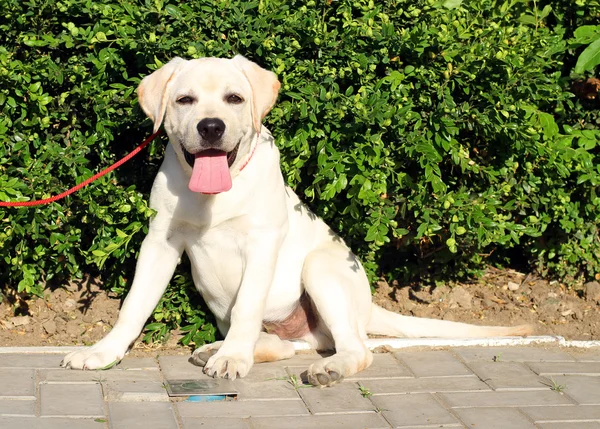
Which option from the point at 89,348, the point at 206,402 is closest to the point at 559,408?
the point at 206,402

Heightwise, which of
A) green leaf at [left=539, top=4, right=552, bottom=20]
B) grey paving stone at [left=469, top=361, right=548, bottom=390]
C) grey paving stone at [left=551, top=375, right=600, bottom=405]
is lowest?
grey paving stone at [left=469, top=361, right=548, bottom=390]

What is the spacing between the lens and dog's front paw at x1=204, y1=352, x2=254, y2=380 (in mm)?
4500

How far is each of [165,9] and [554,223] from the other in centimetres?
307

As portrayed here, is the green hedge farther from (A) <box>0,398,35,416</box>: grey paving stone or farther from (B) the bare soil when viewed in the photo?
(A) <box>0,398,35,416</box>: grey paving stone

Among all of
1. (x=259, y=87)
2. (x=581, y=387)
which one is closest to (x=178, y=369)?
(x=259, y=87)

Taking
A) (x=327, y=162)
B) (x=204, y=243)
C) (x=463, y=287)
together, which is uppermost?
(x=327, y=162)

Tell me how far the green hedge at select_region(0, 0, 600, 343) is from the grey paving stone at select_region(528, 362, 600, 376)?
0.84 m

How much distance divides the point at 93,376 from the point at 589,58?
3533mm

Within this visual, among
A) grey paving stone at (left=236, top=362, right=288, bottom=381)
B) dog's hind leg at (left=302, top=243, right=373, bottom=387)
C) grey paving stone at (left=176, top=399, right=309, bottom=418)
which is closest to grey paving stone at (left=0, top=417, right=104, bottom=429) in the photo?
grey paving stone at (left=176, top=399, right=309, bottom=418)

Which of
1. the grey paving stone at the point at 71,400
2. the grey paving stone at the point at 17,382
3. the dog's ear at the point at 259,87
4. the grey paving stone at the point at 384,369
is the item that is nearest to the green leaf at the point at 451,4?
the dog's ear at the point at 259,87

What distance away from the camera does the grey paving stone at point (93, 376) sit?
4.36m

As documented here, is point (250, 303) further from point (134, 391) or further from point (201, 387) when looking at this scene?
point (134, 391)

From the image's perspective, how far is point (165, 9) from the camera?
4.96 m

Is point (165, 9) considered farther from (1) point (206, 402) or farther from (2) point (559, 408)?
(2) point (559, 408)
